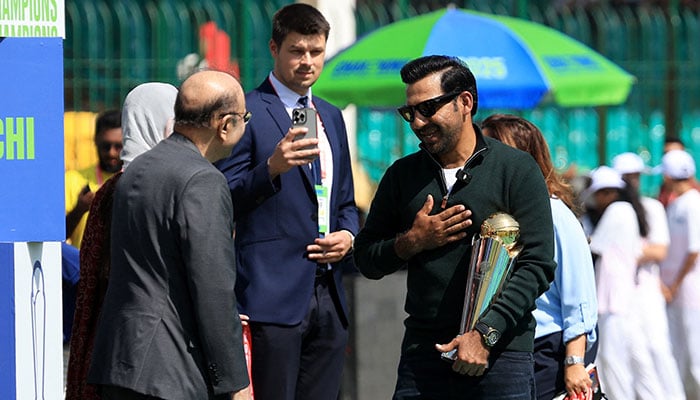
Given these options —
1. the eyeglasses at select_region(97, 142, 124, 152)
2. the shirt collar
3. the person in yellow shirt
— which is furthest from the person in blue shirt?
the eyeglasses at select_region(97, 142, 124, 152)

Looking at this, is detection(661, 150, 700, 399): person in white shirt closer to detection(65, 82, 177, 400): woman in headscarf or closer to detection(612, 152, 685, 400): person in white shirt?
detection(612, 152, 685, 400): person in white shirt

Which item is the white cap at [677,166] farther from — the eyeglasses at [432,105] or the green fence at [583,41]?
the eyeglasses at [432,105]

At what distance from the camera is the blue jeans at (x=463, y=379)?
4.59 m

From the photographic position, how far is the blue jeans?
4594 millimetres

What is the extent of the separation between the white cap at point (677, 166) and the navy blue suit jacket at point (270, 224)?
5104 mm

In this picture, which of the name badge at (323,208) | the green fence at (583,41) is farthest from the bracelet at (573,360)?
the green fence at (583,41)

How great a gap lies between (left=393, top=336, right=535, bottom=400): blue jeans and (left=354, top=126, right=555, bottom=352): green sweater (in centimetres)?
5

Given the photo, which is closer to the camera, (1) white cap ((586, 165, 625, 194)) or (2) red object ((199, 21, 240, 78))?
(1) white cap ((586, 165, 625, 194))

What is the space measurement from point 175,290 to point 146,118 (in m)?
1.14

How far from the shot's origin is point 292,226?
5555 millimetres

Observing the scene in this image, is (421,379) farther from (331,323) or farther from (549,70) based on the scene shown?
(549,70)

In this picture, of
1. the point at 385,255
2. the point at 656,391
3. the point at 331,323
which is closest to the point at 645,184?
the point at 656,391

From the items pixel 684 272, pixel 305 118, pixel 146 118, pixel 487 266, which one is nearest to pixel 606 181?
pixel 684 272

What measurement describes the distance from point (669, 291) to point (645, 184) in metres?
2.44
